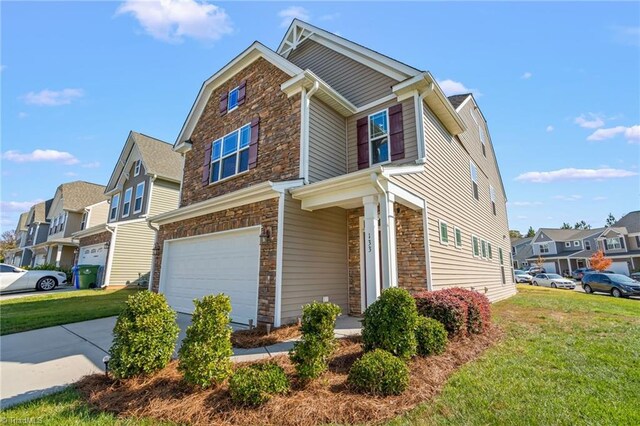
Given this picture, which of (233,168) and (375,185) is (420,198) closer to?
(375,185)

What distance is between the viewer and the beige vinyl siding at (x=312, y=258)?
22.5ft

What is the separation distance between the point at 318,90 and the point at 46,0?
7535 millimetres

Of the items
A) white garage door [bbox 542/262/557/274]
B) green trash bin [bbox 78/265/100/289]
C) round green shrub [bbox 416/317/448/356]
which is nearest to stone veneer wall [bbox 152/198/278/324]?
round green shrub [bbox 416/317/448/356]

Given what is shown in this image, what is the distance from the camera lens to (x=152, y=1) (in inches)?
286

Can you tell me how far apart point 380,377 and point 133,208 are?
1917cm

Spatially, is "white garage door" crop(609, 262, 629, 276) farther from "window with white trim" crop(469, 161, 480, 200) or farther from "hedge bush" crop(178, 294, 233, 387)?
"hedge bush" crop(178, 294, 233, 387)

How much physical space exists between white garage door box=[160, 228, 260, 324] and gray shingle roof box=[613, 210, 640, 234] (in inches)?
1850

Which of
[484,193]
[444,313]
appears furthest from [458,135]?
[444,313]

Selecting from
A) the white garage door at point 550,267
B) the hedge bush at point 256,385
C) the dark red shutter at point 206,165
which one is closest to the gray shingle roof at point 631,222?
the white garage door at point 550,267

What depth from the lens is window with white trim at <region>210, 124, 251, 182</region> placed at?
9.55m

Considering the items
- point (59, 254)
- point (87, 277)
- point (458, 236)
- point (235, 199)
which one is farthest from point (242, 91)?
point (59, 254)

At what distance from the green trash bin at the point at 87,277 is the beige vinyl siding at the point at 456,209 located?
1782cm

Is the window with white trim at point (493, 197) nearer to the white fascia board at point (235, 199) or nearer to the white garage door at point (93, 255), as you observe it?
the white fascia board at point (235, 199)

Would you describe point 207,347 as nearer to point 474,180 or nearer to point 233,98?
point 233,98
